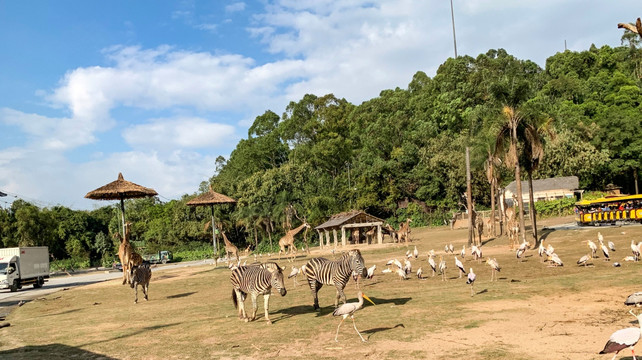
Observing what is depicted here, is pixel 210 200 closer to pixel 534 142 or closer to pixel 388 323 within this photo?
pixel 534 142

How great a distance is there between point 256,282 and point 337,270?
2173 millimetres

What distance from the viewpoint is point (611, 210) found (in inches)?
1361

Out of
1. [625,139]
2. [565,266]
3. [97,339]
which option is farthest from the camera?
[625,139]

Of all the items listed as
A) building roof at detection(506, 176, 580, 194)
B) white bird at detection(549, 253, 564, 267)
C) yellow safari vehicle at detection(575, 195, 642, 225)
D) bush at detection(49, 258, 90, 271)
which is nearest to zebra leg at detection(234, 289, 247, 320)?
white bird at detection(549, 253, 564, 267)

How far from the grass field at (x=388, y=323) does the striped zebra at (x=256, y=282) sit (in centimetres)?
55

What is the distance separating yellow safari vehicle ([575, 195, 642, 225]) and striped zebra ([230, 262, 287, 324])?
2925 centimetres

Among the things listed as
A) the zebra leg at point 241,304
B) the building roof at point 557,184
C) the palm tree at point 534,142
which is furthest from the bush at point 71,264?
the zebra leg at point 241,304

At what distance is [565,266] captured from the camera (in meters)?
19.4

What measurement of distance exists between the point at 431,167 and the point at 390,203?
23.2 ft

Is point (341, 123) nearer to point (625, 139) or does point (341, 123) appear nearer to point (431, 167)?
point (431, 167)

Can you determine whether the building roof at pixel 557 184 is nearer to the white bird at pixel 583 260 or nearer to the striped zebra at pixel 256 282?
the white bird at pixel 583 260

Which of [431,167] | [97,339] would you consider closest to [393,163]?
[431,167]

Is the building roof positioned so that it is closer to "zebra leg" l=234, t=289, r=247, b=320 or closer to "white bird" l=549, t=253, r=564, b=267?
"white bird" l=549, t=253, r=564, b=267

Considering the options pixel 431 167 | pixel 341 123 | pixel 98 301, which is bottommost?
pixel 98 301
